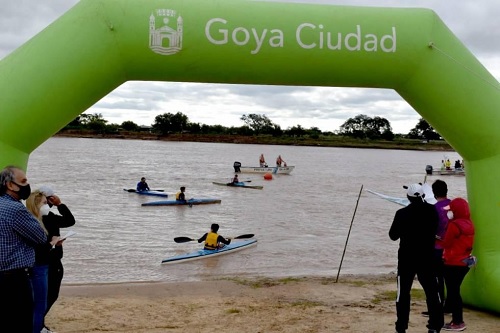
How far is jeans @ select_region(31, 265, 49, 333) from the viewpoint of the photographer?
4.66 metres

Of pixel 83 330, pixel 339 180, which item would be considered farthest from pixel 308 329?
pixel 339 180

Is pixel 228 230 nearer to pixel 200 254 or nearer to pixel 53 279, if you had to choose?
pixel 200 254

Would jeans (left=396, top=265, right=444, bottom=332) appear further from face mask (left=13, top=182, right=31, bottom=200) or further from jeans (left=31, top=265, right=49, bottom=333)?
face mask (left=13, top=182, right=31, bottom=200)

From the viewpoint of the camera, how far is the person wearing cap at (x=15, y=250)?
3.65m

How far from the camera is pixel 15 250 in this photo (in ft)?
12.2

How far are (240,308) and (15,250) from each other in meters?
3.60

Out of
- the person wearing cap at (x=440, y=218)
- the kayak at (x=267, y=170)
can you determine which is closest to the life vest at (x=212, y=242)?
the person wearing cap at (x=440, y=218)

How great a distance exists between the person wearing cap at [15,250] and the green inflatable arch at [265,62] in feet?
5.69

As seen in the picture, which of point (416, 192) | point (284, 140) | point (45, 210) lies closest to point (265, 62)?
point (416, 192)

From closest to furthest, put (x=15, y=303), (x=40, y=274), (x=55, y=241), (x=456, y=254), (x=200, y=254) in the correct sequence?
(x=15, y=303), (x=40, y=274), (x=55, y=241), (x=456, y=254), (x=200, y=254)

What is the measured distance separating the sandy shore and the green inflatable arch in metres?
1.30

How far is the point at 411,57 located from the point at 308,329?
309cm

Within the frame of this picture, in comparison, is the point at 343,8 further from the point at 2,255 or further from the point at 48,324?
the point at 48,324

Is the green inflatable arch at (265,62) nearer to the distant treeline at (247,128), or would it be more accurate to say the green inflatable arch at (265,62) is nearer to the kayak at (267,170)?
the kayak at (267,170)
